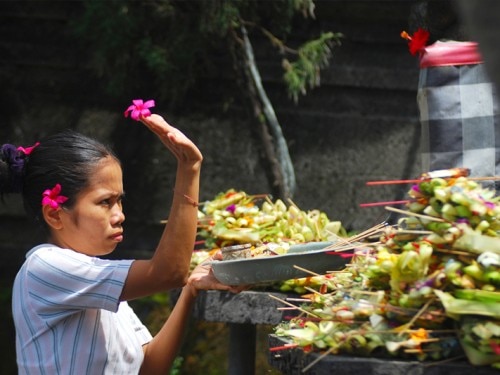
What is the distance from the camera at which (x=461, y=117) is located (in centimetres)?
318

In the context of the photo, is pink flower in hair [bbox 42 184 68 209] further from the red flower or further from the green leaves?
the green leaves

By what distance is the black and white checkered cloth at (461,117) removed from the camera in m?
3.17

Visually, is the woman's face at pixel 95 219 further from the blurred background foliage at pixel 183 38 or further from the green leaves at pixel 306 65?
the green leaves at pixel 306 65

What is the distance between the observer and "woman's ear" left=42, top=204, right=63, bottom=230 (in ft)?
9.40

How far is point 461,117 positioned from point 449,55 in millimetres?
195

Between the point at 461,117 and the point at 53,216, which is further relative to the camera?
the point at 461,117

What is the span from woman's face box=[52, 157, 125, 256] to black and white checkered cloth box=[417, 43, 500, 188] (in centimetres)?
101

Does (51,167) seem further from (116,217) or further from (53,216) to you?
(116,217)

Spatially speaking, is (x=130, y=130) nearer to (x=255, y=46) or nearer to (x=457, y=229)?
(x=255, y=46)

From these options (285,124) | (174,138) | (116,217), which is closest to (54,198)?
(116,217)

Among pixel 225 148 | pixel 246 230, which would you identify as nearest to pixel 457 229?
pixel 246 230

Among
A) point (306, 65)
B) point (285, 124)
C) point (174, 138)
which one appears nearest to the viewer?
point (174, 138)

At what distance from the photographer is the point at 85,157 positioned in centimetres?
290

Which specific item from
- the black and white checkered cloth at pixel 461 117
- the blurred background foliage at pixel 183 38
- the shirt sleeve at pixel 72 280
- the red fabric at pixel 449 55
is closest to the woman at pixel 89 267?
the shirt sleeve at pixel 72 280
